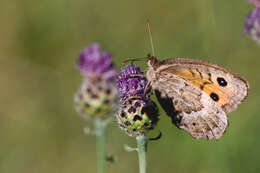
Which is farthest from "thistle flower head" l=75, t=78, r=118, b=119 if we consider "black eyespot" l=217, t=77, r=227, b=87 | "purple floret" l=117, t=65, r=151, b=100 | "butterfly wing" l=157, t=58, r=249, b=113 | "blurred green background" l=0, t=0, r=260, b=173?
"blurred green background" l=0, t=0, r=260, b=173

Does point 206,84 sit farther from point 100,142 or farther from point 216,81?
point 100,142

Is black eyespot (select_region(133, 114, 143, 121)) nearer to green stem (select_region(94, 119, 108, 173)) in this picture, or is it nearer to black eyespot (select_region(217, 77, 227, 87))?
green stem (select_region(94, 119, 108, 173))

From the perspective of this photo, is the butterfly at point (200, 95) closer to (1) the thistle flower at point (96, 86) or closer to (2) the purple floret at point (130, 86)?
(2) the purple floret at point (130, 86)

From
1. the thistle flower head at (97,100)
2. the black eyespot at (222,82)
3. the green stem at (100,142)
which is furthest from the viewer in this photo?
the black eyespot at (222,82)

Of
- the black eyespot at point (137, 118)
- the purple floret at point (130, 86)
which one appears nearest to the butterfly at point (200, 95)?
the purple floret at point (130, 86)

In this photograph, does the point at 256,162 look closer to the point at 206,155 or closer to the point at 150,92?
the point at 206,155

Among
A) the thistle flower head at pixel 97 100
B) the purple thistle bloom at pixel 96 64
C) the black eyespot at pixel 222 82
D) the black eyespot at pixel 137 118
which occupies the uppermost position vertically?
the black eyespot at pixel 222 82

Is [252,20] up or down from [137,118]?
up

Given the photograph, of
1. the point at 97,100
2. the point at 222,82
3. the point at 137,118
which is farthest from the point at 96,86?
the point at 222,82
